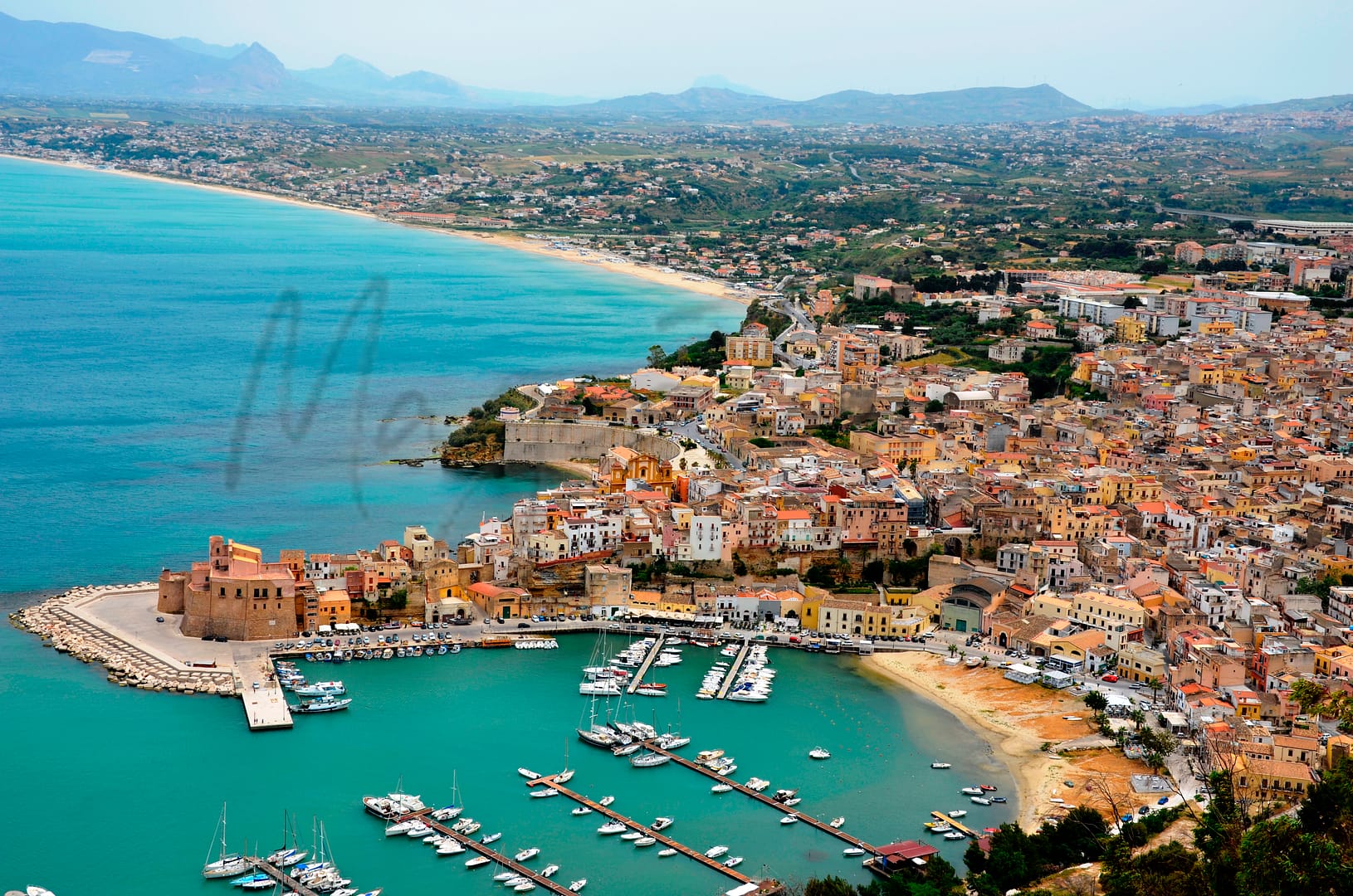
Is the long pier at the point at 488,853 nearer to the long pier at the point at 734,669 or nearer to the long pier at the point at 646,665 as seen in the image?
the long pier at the point at 646,665

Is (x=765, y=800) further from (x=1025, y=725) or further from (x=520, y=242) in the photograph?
(x=520, y=242)

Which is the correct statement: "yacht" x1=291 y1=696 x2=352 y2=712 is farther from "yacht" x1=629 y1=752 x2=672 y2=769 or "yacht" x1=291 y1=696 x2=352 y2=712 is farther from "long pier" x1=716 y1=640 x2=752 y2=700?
"long pier" x1=716 y1=640 x2=752 y2=700

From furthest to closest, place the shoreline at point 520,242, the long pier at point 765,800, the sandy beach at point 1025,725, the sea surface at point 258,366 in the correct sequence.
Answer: the shoreline at point 520,242 < the sea surface at point 258,366 < the sandy beach at point 1025,725 < the long pier at point 765,800

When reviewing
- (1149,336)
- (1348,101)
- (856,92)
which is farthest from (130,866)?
(856,92)

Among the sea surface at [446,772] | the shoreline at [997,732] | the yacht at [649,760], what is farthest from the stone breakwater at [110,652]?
the shoreline at [997,732]

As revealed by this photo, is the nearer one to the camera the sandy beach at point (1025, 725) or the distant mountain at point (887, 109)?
the sandy beach at point (1025, 725)
